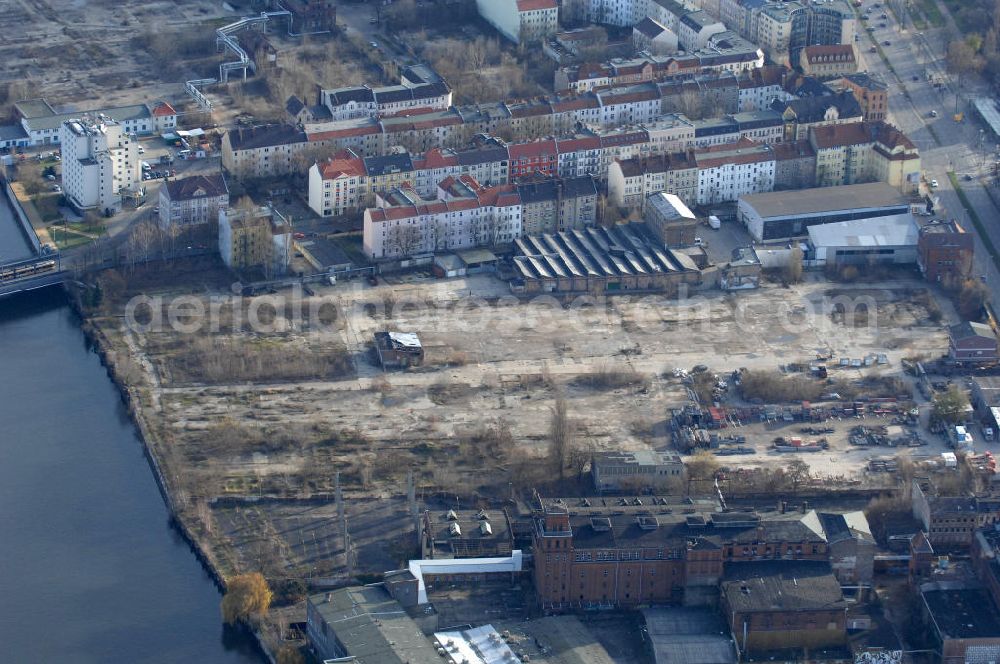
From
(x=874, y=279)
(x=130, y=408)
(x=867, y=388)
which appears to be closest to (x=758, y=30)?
(x=874, y=279)

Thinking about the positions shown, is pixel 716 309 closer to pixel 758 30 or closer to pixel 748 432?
pixel 748 432

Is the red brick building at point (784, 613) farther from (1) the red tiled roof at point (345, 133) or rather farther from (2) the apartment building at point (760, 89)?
(2) the apartment building at point (760, 89)

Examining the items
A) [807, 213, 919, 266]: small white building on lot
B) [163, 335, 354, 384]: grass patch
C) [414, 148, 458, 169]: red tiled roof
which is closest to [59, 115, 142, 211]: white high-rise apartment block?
[414, 148, 458, 169]: red tiled roof

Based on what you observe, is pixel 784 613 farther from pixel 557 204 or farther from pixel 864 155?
pixel 864 155

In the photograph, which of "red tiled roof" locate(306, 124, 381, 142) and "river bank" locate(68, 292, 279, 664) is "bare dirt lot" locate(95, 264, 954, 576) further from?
"red tiled roof" locate(306, 124, 381, 142)

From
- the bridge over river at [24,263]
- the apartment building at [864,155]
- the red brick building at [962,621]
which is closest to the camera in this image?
the red brick building at [962,621]

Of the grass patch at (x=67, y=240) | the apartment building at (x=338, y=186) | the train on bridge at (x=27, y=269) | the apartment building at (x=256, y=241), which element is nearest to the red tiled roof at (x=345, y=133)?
the apartment building at (x=338, y=186)

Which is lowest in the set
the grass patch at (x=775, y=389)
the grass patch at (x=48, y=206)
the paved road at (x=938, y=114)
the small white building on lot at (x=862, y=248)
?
the paved road at (x=938, y=114)
